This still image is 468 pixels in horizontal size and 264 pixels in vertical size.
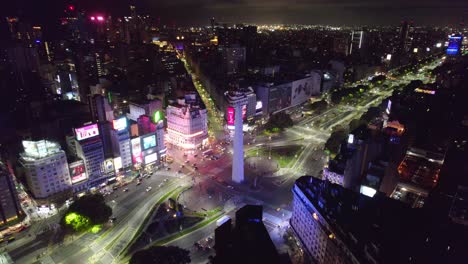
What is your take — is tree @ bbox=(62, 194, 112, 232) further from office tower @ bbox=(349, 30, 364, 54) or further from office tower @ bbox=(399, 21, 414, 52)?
office tower @ bbox=(399, 21, 414, 52)

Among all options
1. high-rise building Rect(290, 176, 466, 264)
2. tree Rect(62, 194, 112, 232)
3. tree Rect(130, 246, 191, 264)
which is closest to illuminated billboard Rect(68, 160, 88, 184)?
tree Rect(62, 194, 112, 232)

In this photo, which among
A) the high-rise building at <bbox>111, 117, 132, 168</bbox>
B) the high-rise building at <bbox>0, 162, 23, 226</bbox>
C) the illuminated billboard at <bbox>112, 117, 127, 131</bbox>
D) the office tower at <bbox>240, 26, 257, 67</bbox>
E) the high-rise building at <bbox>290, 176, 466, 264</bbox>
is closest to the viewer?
the high-rise building at <bbox>290, 176, 466, 264</bbox>

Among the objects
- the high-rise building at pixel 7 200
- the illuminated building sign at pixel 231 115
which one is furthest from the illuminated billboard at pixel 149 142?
the high-rise building at pixel 7 200

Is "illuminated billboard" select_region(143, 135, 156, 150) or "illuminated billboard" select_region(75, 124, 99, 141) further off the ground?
"illuminated billboard" select_region(75, 124, 99, 141)

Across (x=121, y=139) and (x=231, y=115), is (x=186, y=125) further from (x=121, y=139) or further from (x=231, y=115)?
(x=121, y=139)

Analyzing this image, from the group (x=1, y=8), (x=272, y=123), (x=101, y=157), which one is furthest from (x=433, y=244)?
(x=1, y=8)

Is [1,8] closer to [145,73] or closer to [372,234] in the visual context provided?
[145,73]

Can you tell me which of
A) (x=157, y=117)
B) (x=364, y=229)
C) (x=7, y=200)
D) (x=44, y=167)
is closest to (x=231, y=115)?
(x=157, y=117)
